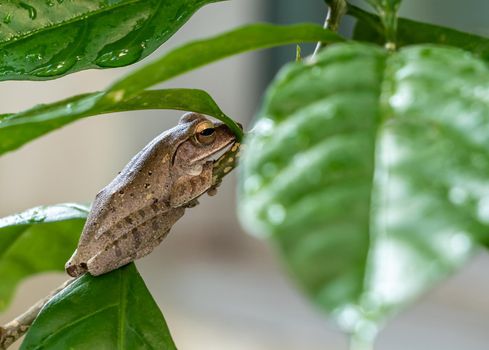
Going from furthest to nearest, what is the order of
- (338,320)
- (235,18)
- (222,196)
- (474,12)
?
(222,196)
(235,18)
(474,12)
(338,320)

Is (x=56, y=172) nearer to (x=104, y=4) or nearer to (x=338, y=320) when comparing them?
(x=104, y=4)

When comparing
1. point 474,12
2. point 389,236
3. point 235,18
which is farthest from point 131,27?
point 235,18

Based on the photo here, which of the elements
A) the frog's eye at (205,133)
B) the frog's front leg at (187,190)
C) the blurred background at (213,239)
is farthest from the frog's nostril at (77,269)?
the blurred background at (213,239)

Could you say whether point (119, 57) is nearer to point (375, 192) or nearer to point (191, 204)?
point (191, 204)

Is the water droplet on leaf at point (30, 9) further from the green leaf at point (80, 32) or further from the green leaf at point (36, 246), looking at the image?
the green leaf at point (36, 246)

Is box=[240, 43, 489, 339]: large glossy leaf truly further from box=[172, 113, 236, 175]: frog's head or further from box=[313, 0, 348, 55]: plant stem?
box=[172, 113, 236, 175]: frog's head

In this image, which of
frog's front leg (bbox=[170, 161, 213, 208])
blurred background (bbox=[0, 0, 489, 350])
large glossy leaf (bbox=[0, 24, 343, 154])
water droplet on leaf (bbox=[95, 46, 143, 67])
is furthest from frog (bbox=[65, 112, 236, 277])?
blurred background (bbox=[0, 0, 489, 350])

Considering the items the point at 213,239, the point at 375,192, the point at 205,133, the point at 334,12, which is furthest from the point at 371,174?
the point at 213,239
